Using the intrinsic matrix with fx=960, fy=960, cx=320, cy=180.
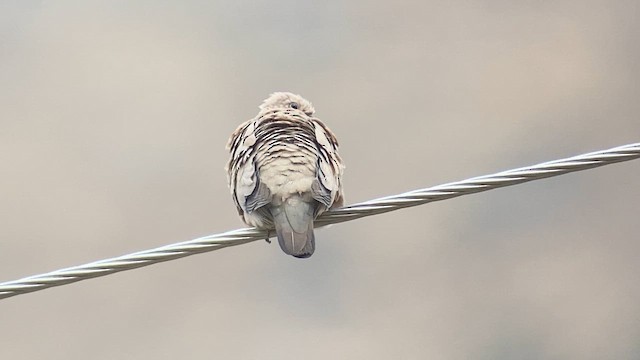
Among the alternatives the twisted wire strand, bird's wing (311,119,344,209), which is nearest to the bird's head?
bird's wing (311,119,344,209)

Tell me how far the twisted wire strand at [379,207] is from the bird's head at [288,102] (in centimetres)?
173

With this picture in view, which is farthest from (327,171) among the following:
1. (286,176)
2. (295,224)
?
(295,224)

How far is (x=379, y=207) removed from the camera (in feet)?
10.8

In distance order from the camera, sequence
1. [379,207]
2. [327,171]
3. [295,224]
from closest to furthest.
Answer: [379,207] → [295,224] → [327,171]

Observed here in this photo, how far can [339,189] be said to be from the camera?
4.01 meters

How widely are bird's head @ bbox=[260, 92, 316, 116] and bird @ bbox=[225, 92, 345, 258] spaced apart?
64cm

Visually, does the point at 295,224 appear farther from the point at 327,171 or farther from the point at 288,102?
the point at 288,102

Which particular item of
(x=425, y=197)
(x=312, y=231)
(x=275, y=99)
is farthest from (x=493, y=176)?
(x=275, y=99)

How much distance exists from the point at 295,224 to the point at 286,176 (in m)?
0.21

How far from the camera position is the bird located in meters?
3.78

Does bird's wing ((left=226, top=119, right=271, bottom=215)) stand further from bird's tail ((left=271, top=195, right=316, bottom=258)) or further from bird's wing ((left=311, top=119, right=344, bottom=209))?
bird's wing ((left=311, top=119, right=344, bottom=209))

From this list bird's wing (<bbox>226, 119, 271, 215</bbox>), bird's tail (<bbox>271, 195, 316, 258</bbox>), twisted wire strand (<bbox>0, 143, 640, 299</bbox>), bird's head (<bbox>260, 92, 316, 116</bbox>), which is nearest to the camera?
twisted wire strand (<bbox>0, 143, 640, 299</bbox>)

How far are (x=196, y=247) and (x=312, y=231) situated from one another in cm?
74

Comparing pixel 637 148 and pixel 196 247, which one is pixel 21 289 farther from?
pixel 637 148
